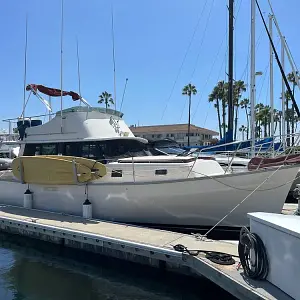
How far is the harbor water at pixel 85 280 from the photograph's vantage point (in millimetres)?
6840

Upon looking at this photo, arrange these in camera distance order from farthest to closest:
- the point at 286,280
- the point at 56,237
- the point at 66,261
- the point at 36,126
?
the point at 36,126 → the point at 56,237 → the point at 66,261 → the point at 286,280

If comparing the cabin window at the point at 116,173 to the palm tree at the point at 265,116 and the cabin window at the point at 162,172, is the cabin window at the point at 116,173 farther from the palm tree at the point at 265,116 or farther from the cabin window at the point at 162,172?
the palm tree at the point at 265,116

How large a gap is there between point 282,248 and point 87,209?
6.02 metres

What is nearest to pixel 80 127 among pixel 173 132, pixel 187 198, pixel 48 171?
pixel 48 171

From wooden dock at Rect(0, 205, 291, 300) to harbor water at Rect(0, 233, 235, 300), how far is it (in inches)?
9.6

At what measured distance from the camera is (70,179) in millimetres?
9898

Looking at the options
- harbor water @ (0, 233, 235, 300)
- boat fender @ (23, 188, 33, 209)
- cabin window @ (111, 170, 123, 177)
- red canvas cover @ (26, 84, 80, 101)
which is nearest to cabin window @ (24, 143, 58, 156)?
boat fender @ (23, 188, 33, 209)

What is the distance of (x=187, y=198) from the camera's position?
8.71m

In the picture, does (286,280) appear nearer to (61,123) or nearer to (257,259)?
(257,259)

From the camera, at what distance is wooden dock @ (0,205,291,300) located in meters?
5.50

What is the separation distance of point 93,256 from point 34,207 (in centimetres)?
329

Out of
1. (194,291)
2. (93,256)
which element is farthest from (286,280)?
(93,256)

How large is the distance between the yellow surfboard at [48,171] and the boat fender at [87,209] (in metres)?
0.59

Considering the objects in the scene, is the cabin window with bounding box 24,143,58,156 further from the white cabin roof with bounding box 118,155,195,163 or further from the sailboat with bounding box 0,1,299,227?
the white cabin roof with bounding box 118,155,195,163
